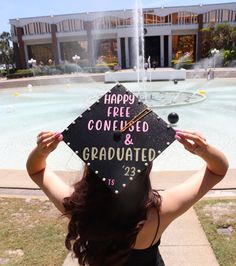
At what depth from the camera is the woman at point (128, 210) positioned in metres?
1.70

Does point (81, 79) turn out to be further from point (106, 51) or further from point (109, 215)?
point (109, 215)

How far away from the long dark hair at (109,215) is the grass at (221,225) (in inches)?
79.6

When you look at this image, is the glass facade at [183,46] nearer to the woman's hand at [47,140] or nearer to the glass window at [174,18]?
the glass window at [174,18]

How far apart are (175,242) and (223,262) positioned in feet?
1.90

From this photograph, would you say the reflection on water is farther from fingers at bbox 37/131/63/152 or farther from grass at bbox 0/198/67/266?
fingers at bbox 37/131/63/152

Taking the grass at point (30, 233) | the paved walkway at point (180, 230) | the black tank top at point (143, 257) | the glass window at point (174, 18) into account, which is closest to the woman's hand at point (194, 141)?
the black tank top at point (143, 257)

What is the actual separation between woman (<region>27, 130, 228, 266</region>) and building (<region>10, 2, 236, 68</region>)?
4097 centimetres

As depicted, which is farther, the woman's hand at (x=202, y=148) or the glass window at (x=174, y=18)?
the glass window at (x=174, y=18)

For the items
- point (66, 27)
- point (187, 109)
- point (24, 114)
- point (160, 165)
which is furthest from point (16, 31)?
point (160, 165)

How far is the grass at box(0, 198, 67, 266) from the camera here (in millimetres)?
3605

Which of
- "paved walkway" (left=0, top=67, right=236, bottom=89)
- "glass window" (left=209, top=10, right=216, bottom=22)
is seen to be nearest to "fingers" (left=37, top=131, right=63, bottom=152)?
"paved walkway" (left=0, top=67, right=236, bottom=89)

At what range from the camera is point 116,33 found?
137 feet

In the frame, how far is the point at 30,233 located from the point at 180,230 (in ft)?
5.89

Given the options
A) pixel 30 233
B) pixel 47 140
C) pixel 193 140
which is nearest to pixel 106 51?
pixel 30 233
